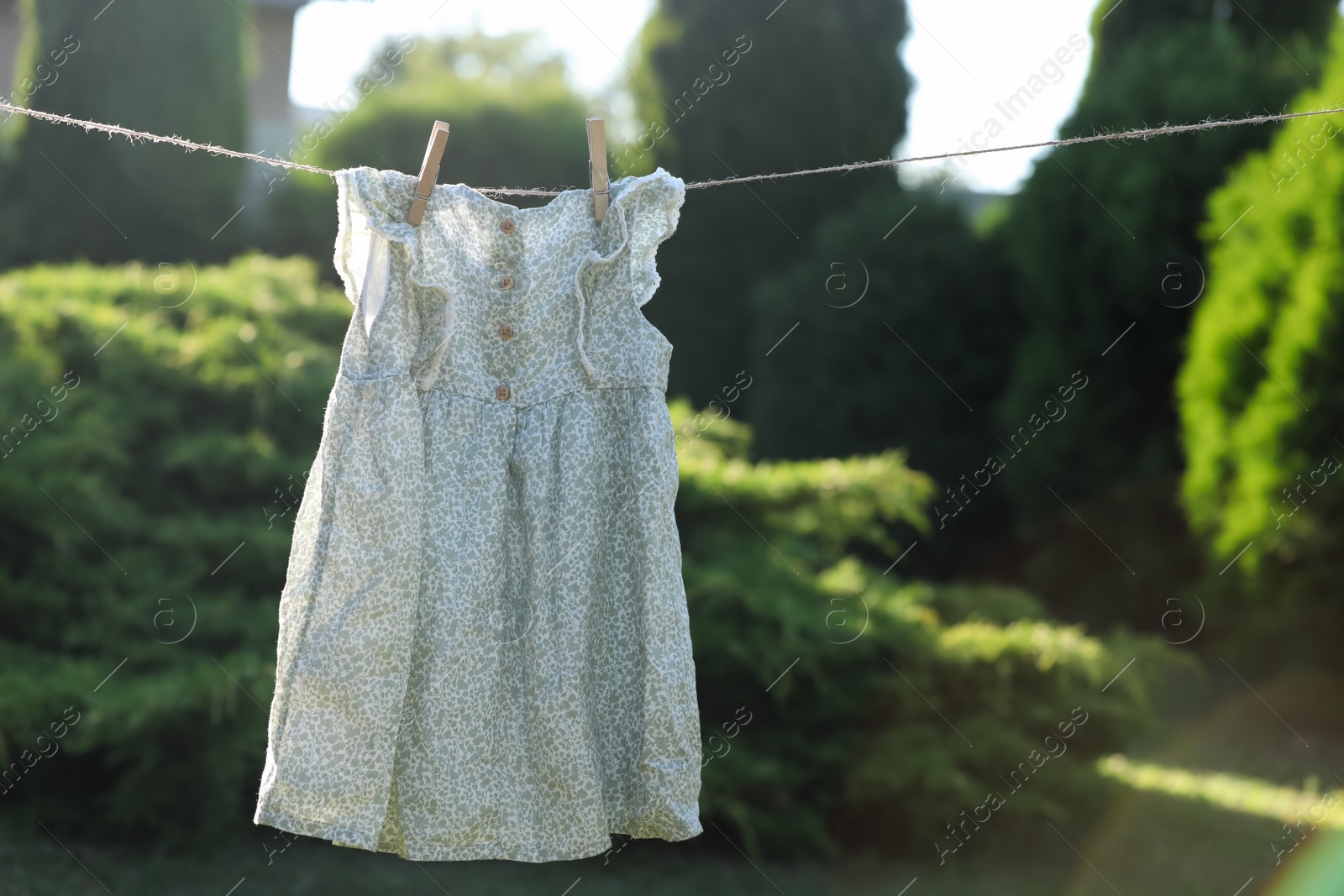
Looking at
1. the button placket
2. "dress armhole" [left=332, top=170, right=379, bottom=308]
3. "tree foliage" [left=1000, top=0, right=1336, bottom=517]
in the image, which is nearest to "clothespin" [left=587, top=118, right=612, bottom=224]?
the button placket

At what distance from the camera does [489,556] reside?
188 centimetres

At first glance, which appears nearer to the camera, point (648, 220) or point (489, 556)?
point (489, 556)

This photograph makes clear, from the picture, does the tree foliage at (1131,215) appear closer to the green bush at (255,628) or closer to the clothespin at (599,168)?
the green bush at (255,628)

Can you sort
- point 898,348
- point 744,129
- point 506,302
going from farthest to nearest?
point 744,129 → point 898,348 → point 506,302

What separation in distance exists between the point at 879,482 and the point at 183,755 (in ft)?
8.12

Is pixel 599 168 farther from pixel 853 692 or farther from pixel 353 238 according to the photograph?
pixel 853 692

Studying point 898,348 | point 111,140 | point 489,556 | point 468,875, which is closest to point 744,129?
point 898,348

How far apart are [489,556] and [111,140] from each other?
6432mm

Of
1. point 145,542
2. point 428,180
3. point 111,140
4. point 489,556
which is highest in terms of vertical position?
point 428,180

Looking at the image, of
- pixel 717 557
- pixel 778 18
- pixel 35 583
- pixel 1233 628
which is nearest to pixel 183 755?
pixel 35 583

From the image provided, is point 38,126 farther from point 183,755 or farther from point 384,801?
point 384,801

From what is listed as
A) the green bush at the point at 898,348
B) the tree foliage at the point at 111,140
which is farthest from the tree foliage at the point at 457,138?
the green bush at the point at 898,348

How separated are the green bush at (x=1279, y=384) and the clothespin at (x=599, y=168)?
406cm

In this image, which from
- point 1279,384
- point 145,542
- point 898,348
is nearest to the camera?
point 145,542
